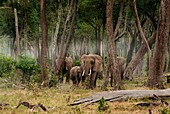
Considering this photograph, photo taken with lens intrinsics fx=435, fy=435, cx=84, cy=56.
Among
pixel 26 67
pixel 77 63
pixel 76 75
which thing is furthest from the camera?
pixel 77 63

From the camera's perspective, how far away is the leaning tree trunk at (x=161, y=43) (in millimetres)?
19141

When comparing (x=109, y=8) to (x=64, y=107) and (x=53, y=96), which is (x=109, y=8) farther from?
(x=64, y=107)

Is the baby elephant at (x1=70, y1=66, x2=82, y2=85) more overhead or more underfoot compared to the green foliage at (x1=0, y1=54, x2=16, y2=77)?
more underfoot

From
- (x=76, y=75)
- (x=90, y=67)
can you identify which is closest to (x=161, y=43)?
(x=90, y=67)

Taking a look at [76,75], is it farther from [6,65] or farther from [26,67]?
[6,65]

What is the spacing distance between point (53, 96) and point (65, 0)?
51.4 feet

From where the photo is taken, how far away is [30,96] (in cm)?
1559

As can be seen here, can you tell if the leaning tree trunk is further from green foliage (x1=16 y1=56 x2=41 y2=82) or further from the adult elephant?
green foliage (x1=16 y1=56 x2=41 y2=82)

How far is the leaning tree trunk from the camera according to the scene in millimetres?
19141

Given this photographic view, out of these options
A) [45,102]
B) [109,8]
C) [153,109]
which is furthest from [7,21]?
[153,109]

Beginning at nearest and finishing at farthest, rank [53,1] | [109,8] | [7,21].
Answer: [109,8] < [53,1] < [7,21]

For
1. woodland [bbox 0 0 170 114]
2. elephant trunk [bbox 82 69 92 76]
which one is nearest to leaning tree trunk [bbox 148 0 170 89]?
woodland [bbox 0 0 170 114]

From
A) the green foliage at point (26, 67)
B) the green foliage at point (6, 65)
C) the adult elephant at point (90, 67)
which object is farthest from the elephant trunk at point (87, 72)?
A: the green foliage at point (6, 65)

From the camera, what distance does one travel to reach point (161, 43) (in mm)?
19344
